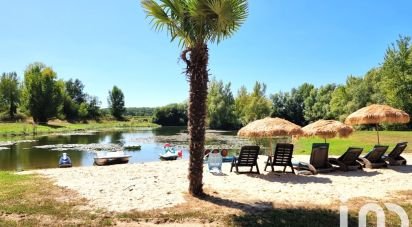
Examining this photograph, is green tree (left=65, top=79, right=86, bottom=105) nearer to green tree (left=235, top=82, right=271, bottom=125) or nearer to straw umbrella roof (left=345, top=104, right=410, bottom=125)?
green tree (left=235, top=82, right=271, bottom=125)

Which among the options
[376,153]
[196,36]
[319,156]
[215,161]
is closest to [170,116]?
[215,161]

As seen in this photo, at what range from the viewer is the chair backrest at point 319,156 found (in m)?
12.4

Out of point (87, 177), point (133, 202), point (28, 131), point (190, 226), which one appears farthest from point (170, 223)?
point (28, 131)

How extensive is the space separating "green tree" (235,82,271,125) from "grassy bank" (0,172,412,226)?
55933 millimetres

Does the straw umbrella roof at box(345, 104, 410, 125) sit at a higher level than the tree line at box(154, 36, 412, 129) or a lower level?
lower

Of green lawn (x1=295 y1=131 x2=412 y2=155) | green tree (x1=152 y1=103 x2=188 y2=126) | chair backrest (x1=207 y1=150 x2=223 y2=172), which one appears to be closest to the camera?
chair backrest (x1=207 y1=150 x2=223 y2=172)

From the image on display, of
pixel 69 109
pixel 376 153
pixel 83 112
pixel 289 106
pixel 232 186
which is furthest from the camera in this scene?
pixel 83 112

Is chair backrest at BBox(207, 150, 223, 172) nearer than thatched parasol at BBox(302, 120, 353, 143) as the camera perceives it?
Yes

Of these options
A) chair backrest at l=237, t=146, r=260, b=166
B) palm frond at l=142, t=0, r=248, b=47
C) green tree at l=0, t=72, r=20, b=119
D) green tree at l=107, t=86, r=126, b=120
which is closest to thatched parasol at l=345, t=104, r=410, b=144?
chair backrest at l=237, t=146, r=260, b=166

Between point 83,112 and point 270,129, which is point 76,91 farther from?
point 270,129

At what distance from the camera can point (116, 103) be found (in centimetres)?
10394

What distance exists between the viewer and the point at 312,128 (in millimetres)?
13477

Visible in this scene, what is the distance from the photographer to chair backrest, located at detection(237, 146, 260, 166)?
39.7 feet

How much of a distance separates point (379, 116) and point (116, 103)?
9574cm
